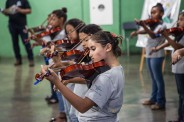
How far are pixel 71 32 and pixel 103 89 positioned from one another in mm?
1702

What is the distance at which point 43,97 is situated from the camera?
6.00 m

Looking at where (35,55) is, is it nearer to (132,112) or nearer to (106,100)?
(132,112)

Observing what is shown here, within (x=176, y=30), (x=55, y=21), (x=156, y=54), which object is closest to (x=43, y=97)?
(x=55, y=21)

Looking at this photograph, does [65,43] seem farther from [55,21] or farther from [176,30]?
[176,30]

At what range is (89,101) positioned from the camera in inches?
90.7

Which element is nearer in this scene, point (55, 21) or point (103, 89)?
point (103, 89)

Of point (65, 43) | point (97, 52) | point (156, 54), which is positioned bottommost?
point (156, 54)

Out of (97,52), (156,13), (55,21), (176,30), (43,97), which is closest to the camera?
(97,52)

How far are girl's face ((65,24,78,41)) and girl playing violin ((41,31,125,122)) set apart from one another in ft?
4.44

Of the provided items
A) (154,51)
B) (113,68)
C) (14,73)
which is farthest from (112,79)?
(14,73)

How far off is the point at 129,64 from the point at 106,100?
6177 millimetres

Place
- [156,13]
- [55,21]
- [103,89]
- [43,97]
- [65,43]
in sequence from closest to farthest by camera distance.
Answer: [103,89]
[65,43]
[55,21]
[156,13]
[43,97]

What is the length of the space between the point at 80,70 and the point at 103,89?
0.95 feet

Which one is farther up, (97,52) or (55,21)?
(97,52)
